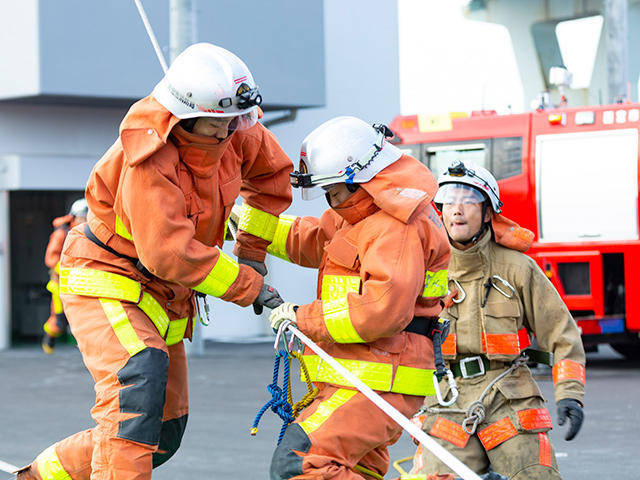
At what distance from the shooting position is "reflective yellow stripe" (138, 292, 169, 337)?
4637mm

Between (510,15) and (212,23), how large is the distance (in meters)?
9.59

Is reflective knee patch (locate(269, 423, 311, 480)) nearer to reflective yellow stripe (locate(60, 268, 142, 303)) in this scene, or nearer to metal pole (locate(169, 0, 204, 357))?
reflective yellow stripe (locate(60, 268, 142, 303))

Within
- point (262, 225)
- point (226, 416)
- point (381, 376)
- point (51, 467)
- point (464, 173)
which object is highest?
point (464, 173)

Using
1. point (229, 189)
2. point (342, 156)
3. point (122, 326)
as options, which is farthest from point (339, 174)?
point (122, 326)

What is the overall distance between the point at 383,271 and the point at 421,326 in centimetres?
46

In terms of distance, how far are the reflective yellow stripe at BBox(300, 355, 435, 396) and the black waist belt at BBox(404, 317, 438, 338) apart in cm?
15

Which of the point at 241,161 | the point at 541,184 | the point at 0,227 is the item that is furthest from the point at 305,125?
the point at 241,161

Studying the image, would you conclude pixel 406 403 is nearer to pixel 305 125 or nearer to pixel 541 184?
pixel 541 184

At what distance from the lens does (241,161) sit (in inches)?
190

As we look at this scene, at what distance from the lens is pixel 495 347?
5059 millimetres

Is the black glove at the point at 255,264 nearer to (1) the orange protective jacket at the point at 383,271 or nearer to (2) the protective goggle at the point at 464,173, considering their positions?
(1) the orange protective jacket at the point at 383,271

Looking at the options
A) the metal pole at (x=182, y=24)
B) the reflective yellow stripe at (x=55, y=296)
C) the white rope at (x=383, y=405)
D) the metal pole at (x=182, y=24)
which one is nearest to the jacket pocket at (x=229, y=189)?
the white rope at (x=383, y=405)

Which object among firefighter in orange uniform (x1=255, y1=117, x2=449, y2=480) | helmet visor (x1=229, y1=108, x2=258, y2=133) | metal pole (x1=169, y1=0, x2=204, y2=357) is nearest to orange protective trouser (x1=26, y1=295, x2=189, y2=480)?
firefighter in orange uniform (x1=255, y1=117, x2=449, y2=480)

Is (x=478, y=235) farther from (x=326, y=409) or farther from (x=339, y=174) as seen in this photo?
(x=326, y=409)
